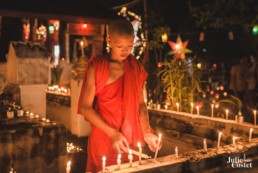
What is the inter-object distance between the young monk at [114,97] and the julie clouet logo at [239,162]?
0.90 metres

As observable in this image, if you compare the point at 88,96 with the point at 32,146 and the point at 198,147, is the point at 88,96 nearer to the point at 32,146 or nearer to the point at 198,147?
the point at 32,146

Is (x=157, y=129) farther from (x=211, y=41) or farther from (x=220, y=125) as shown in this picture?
(x=211, y=41)

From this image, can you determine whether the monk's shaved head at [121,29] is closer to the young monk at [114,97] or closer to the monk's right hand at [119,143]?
the young monk at [114,97]

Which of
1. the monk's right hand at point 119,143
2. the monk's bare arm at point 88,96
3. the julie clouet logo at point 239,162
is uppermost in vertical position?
the monk's bare arm at point 88,96

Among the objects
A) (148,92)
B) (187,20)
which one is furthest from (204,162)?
(187,20)

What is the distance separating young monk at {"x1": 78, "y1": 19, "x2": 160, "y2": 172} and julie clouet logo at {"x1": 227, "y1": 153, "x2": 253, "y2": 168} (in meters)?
0.90

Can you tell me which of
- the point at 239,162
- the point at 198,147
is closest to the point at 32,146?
the point at 239,162

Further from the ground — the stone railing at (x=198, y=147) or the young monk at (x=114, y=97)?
the young monk at (x=114, y=97)

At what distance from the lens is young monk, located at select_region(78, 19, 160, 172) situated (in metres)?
2.85

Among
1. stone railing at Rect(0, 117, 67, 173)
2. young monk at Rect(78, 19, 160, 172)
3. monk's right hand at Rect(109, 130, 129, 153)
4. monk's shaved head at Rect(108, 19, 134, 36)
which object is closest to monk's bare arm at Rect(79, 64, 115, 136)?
young monk at Rect(78, 19, 160, 172)

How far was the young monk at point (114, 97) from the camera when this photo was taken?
285cm

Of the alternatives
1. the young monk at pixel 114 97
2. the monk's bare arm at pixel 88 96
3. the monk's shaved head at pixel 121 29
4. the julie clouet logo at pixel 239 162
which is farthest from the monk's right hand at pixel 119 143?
the julie clouet logo at pixel 239 162

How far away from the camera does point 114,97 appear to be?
2990 millimetres

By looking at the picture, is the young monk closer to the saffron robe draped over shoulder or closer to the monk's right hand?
the saffron robe draped over shoulder
